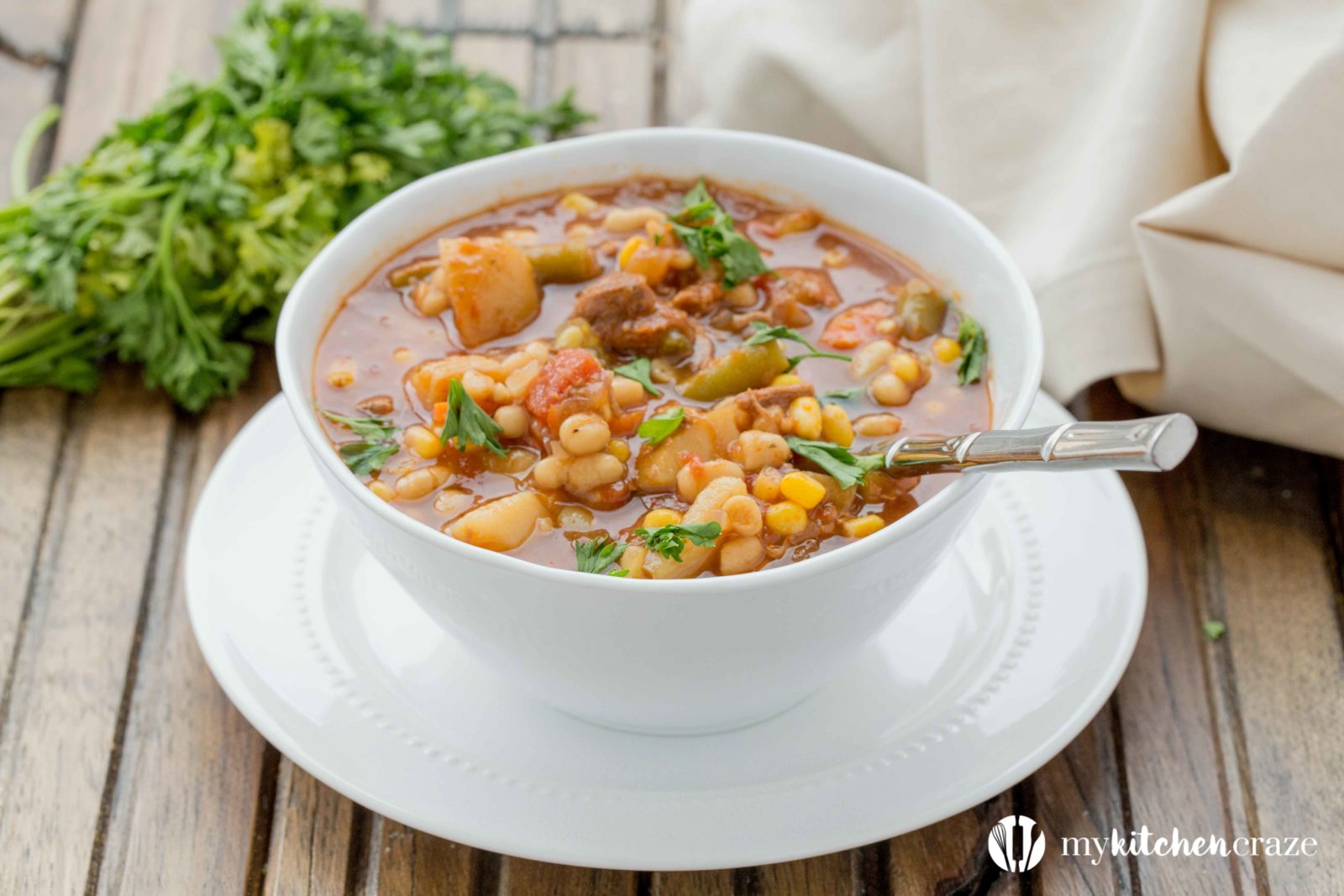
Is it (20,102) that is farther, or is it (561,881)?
(20,102)

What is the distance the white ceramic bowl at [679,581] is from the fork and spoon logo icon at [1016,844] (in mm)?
448

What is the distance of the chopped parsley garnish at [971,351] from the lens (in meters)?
2.66

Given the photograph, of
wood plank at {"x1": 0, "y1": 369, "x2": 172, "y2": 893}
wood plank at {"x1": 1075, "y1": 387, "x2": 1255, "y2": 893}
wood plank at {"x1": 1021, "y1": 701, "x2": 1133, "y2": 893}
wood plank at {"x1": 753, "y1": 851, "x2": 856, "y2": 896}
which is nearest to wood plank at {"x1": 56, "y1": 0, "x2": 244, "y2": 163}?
wood plank at {"x1": 0, "y1": 369, "x2": 172, "y2": 893}

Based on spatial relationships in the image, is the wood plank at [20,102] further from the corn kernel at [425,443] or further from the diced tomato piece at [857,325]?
the diced tomato piece at [857,325]

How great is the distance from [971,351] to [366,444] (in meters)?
1.16

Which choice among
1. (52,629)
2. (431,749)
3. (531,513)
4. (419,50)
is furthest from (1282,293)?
(52,629)

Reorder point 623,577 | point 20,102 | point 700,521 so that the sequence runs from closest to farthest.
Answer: point 623,577 → point 700,521 → point 20,102

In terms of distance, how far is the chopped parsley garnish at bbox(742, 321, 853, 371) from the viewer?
2.66 meters

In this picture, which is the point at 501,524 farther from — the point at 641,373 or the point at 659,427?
the point at 641,373

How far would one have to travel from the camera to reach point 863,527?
7.63 feet

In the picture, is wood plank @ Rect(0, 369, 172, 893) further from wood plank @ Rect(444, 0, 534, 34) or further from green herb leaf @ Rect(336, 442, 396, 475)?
wood plank @ Rect(444, 0, 534, 34)

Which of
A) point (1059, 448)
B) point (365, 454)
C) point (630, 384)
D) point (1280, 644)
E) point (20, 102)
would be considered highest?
point (1059, 448)

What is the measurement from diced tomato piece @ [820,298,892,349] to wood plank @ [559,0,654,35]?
7.19 feet

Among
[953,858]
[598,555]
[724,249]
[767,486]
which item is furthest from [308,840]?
[724,249]
